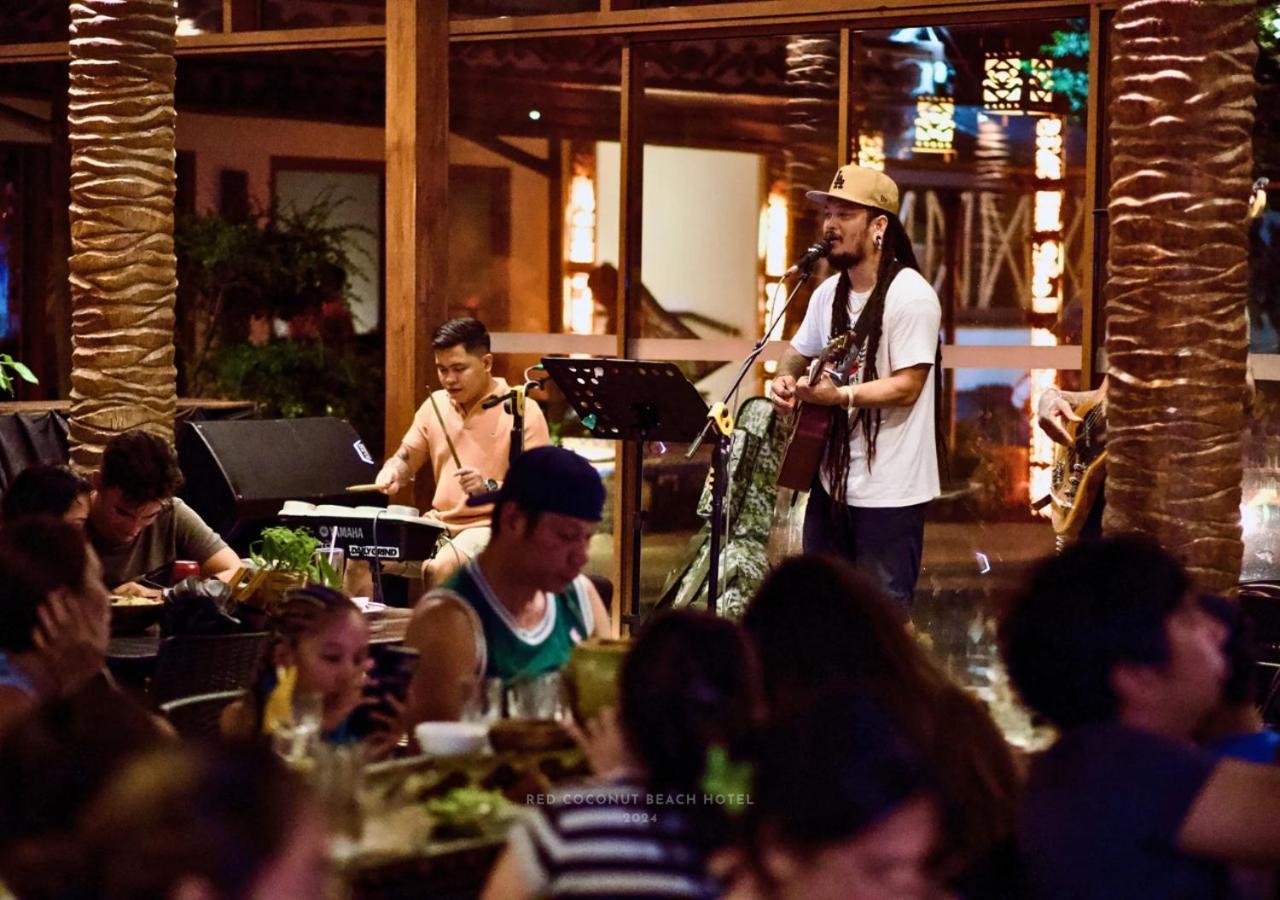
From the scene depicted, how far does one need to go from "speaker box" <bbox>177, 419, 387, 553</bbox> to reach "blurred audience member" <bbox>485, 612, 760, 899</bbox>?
631cm

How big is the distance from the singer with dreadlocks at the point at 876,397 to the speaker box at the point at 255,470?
305 centimetres

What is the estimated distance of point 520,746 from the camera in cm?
322

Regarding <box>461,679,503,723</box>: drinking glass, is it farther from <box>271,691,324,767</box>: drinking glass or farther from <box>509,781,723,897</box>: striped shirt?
<box>509,781,723,897</box>: striped shirt

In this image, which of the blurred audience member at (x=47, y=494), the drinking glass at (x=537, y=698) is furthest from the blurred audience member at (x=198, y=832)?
the blurred audience member at (x=47, y=494)

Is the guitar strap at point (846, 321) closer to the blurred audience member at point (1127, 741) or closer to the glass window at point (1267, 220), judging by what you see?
the glass window at point (1267, 220)

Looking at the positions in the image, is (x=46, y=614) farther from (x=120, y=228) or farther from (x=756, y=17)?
(x=756, y=17)

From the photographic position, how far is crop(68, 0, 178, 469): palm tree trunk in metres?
8.41

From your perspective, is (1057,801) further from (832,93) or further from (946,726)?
(832,93)

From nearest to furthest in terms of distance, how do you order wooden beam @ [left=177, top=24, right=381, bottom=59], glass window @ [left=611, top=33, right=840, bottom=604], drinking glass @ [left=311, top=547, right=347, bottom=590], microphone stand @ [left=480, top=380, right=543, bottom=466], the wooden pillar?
1. drinking glass @ [left=311, top=547, right=347, bottom=590]
2. microphone stand @ [left=480, top=380, right=543, bottom=466]
3. glass window @ [left=611, top=33, right=840, bottom=604]
4. the wooden pillar
5. wooden beam @ [left=177, top=24, right=381, bottom=59]

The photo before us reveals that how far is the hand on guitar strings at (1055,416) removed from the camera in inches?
A: 277

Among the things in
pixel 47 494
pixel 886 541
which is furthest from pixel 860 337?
pixel 47 494

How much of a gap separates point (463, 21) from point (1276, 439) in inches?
181

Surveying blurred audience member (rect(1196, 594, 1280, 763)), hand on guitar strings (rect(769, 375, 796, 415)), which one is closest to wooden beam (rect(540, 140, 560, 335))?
hand on guitar strings (rect(769, 375, 796, 415))

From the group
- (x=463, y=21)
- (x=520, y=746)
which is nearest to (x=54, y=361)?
(x=463, y=21)
